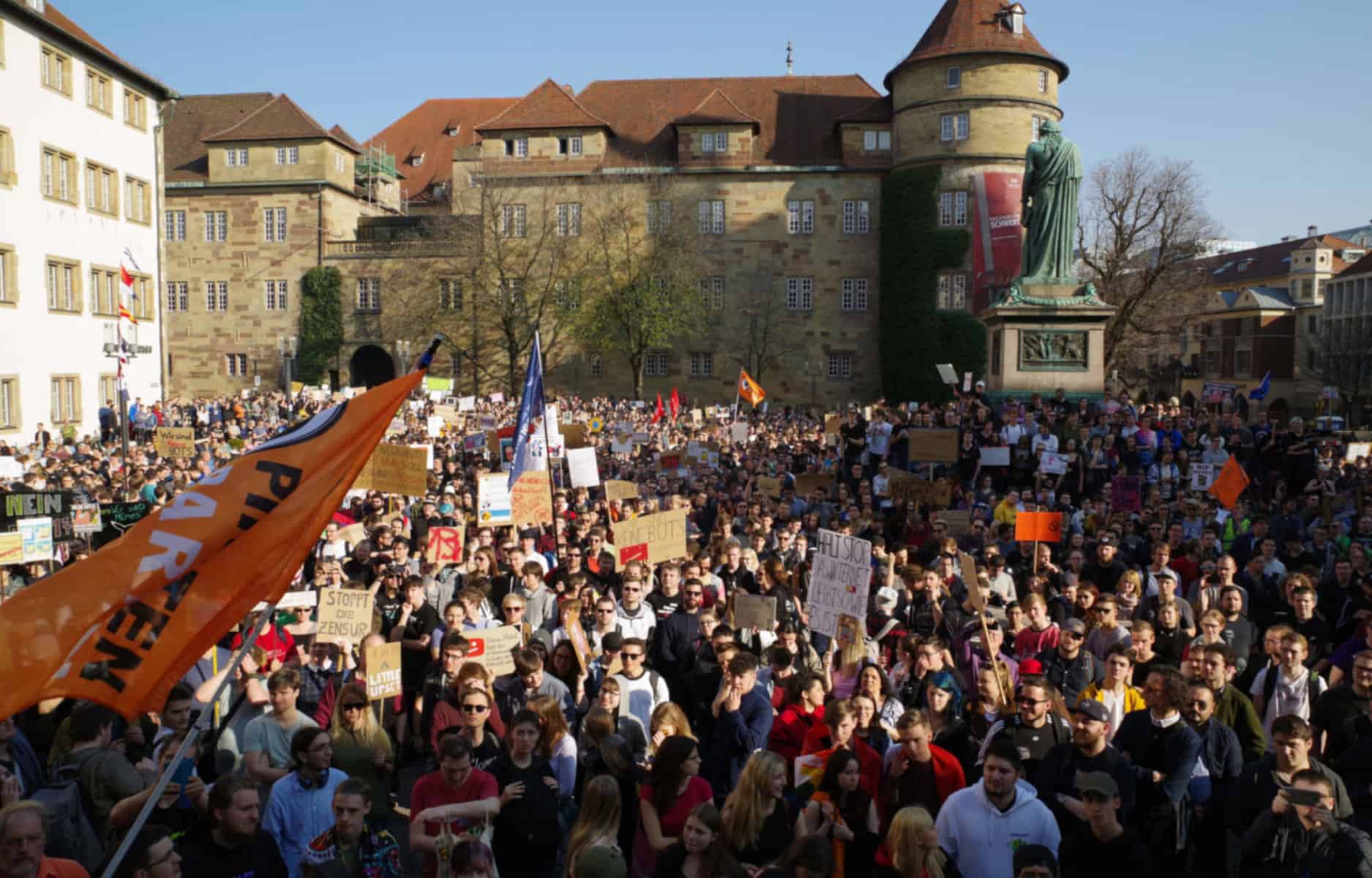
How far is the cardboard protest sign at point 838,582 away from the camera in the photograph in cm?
786

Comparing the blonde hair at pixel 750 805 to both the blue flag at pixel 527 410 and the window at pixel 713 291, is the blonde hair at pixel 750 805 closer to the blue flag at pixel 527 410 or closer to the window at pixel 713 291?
the blue flag at pixel 527 410

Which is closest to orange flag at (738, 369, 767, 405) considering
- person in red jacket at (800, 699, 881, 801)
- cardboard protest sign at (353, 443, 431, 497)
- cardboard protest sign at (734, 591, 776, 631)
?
cardboard protest sign at (353, 443, 431, 497)

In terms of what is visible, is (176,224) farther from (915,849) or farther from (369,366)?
(915,849)

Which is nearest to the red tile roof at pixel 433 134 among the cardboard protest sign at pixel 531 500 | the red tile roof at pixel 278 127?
the red tile roof at pixel 278 127

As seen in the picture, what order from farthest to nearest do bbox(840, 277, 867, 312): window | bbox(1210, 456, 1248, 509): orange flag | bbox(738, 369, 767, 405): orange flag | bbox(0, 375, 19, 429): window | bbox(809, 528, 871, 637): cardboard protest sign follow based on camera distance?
bbox(840, 277, 867, 312): window → bbox(0, 375, 19, 429): window → bbox(738, 369, 767, 405): orange flag → bbox(1210, 456, 1248, 509): orange flag → bbox(809, 528, 871, 637): cardboard protest sign

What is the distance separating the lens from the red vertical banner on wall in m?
46.8

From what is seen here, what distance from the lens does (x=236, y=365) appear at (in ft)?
180

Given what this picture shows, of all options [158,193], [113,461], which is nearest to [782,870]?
[113,461]

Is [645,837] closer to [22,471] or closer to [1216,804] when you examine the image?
[1216,804]

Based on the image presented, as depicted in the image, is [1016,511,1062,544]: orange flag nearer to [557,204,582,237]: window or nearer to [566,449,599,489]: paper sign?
[566,449,599,489]: paper sign

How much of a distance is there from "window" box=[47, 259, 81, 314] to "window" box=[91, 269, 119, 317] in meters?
0.89

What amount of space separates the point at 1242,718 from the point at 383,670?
5385 millimetres

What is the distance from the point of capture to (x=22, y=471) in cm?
1820

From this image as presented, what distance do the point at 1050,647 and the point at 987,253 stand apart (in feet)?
138
